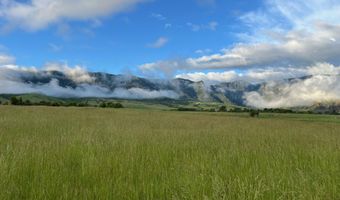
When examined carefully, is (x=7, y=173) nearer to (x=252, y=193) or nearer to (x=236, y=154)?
(x=252, y=193)

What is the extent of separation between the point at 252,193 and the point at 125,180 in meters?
2.25

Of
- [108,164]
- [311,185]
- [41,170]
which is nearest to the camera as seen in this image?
[311,185]

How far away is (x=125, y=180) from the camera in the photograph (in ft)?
20.8

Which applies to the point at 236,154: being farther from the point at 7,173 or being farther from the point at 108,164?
the point at 7,173

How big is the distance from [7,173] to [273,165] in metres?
5.09

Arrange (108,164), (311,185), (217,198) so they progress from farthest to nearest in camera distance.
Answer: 1. (108,164)
2. (311,185)
3. (217,198)

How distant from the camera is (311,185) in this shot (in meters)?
5.82

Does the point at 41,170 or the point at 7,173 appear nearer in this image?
the point at 7,173

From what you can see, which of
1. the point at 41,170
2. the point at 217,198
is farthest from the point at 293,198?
the point at 41,170

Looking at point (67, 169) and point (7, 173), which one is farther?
point (67, 169)

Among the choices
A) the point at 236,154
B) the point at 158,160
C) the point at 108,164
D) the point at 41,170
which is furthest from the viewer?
the point at 236,154

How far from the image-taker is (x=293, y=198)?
494cm

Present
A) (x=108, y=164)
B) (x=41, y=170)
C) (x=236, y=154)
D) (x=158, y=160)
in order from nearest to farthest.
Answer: (x=41, y=170) < (x=108, y=164) < (x=158, y=160) < (x=236, y=154)

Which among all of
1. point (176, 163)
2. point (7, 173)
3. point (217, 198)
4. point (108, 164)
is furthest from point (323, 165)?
point (7, 173)
